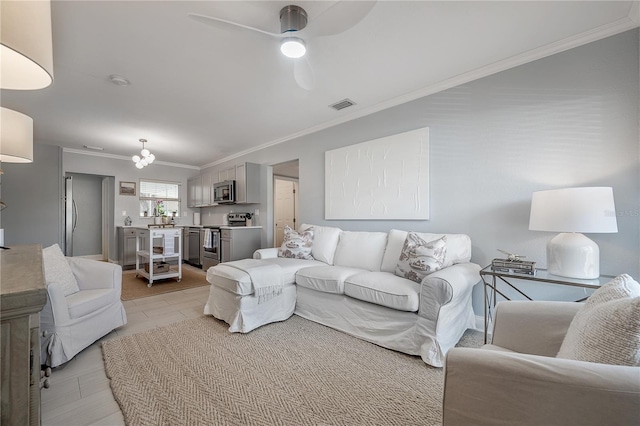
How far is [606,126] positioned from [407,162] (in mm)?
1603

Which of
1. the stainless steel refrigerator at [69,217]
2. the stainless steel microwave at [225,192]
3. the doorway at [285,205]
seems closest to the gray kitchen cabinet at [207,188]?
the stainless steel microwave at [225,192]

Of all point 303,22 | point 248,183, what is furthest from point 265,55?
point 248,183

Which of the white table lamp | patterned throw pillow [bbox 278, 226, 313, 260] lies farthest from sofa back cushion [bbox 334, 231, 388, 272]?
the white table lamp

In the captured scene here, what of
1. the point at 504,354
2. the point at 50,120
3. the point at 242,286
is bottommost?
the point at 242,286

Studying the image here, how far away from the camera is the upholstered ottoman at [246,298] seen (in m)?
2.49

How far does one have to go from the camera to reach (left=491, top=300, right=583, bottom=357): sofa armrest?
121cm

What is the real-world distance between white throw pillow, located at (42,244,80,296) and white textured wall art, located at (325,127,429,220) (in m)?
2.92

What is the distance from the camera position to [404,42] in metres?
2.14

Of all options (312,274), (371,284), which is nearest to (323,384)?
(371,284)

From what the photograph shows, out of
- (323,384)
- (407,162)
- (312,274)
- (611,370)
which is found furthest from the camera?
(407,162)

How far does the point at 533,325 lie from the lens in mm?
1276

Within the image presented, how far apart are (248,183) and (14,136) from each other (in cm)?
367

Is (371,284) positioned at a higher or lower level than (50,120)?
lower

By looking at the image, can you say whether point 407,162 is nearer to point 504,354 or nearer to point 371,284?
point 371,284
